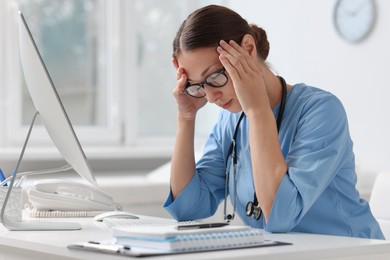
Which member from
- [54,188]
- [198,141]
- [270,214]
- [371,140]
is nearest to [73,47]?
[198,141]

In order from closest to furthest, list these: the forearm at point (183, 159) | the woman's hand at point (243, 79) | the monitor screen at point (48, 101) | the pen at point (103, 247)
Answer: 1. the pen at point (103, 247)
2. the monitor screen at point (48, 101)
3. the woman's hand at point (243, 79)
4. the forearm at point (183, 159)

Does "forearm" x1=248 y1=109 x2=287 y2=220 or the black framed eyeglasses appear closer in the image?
"forearm" x1=248 y1=109 x2=287 y2=220

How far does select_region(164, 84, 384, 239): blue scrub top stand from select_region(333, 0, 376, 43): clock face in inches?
60.3

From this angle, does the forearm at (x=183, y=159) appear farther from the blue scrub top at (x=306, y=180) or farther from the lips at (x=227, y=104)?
the lips at (x=227, y=104)

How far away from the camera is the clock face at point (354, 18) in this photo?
3.45 m

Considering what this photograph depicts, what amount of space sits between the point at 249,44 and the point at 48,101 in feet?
1.75

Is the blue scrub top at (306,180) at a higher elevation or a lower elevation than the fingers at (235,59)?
lower

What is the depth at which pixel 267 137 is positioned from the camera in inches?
70.5

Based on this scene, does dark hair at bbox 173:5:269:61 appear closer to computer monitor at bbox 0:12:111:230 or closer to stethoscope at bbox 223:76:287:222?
stethoscope at bbox 223:76:287:222

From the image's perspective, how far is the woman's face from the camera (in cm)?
185

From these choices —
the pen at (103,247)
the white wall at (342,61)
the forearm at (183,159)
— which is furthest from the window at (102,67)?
the pen at (103,247)

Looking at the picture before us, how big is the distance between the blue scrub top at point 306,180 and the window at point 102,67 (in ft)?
6.64

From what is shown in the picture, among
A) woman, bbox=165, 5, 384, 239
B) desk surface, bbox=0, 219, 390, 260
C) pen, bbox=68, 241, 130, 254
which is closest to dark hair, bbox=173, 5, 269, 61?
woman, bbox=165, 5, 384, 239

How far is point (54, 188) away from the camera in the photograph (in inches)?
89.9
